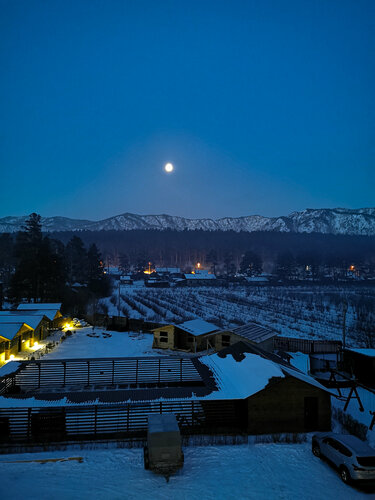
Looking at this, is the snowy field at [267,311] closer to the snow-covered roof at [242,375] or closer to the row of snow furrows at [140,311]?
the row of snow furrows at [140,311]

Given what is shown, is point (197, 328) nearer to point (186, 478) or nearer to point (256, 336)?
point (256, 336)

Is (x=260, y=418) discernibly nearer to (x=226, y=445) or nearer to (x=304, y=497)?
(x=226, y=445)

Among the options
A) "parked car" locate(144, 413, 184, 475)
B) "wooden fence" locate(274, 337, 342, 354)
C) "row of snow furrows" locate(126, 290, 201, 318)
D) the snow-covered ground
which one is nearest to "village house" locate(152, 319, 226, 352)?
the snow-covered ground

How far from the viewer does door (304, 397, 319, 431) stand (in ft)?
46.5

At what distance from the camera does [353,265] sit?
130 m

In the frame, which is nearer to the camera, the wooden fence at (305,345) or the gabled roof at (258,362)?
the gabled roof at (258,362)

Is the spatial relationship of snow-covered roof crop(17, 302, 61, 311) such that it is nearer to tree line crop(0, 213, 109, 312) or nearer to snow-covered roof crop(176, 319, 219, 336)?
tree line crop(0, 213, 109, 312)

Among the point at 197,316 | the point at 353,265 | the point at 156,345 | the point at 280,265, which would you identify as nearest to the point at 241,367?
the point at 156,345

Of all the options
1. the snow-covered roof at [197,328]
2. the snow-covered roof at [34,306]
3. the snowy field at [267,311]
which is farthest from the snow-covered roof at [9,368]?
the snowy field at [267,311]

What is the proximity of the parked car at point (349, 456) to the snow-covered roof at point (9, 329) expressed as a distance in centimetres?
2508

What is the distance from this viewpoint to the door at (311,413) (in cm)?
1418

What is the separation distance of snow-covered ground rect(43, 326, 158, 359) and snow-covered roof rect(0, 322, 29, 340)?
135 inches

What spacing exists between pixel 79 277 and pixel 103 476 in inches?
2558

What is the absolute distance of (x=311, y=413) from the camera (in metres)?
14.3
